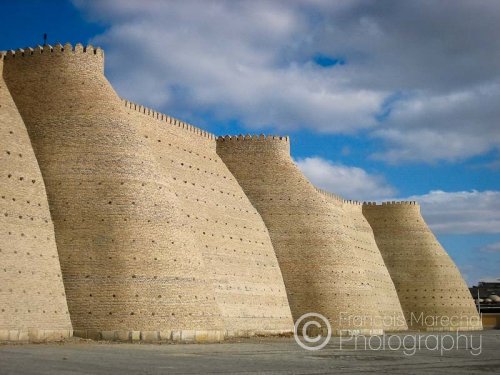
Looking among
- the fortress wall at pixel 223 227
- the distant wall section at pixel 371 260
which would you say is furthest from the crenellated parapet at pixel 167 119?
the distant wall section at pixel 371 260

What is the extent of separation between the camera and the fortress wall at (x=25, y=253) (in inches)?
885

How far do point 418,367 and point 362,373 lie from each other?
2.41 m

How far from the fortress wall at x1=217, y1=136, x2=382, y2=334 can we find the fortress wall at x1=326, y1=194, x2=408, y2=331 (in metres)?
7.40

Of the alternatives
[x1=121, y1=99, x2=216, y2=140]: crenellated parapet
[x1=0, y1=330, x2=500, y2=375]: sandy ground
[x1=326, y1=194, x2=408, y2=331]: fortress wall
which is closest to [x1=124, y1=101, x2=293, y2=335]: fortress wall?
[x1=121, y1=99, x2=216, y2=140]: crenellated parapet

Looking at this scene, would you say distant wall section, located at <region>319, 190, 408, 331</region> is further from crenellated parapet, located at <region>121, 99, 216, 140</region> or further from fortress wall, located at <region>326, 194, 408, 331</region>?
crenellated parapet, located at <region>121, 99, 216, 140</region>

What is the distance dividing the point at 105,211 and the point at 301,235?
15.2 meters

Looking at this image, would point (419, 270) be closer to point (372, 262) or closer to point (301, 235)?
point (372, 262)

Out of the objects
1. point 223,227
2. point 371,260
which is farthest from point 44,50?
point 371,260

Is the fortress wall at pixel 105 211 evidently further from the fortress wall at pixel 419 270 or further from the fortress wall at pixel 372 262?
the fortress wall at pixel 419 270

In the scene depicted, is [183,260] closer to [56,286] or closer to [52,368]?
[56,286]

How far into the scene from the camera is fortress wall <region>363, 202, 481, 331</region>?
51.3 meters

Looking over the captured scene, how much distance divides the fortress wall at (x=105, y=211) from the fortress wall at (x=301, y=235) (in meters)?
11.0

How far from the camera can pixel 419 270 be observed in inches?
2072

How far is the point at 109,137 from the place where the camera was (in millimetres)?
26922
